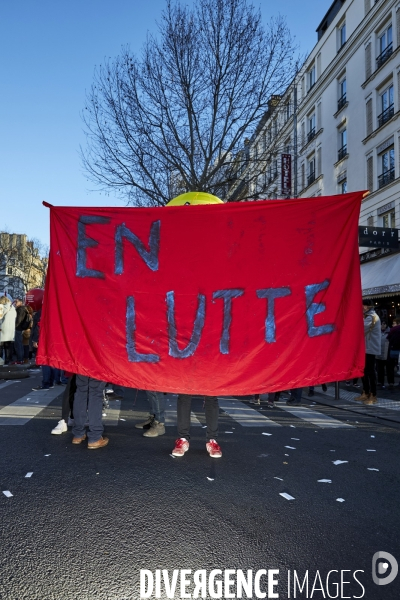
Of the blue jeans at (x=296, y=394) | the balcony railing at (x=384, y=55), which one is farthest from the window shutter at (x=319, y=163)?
the blue jeans at (x=296, y=394)

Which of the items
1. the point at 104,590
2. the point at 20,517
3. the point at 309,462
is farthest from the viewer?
the point at 309,462

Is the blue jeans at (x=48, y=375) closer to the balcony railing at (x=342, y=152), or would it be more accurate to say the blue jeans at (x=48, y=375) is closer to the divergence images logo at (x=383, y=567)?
the divergence images logo at (x=383, y=567)

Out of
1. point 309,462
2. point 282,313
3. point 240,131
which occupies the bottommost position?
point 309,462

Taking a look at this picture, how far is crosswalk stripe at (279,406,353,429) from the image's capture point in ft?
24.0

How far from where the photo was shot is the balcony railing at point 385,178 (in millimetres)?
22703

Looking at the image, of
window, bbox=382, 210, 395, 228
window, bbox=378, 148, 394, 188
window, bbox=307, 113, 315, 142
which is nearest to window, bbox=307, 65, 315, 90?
window, bbox=307, 113, 315, 142

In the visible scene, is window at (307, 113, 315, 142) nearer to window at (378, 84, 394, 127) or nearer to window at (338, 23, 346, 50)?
window at (338, 23, 346, 50)

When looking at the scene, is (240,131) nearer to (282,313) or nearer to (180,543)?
(282,313)

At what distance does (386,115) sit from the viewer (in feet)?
76.1

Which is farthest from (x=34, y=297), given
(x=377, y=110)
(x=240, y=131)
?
(x=377, y=110)

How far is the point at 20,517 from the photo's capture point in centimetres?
311

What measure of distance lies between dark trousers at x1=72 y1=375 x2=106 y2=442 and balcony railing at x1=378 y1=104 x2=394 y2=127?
22.0m

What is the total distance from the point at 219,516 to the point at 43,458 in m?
2.04

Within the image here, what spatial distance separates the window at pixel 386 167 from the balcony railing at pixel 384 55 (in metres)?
4.30
